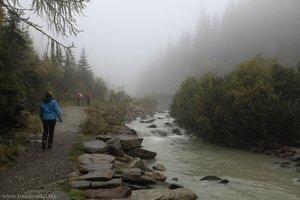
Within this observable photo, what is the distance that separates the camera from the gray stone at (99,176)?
38.0 ft

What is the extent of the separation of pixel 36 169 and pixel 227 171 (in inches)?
444

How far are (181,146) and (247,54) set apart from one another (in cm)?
12118

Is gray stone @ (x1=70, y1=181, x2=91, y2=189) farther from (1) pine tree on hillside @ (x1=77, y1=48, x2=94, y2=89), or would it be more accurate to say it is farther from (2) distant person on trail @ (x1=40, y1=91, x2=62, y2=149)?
(1) pine tree on hillside @ (x1=77, y1=48, x2=94, y2=89)

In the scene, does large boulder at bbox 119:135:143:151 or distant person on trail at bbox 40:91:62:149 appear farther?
large boulder at bbox 119:135:143:151

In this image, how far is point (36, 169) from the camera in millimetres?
12391

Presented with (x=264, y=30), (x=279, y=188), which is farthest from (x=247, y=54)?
(x=279, y=188)

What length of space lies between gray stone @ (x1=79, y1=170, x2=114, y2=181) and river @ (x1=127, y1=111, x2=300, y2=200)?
12.7 feet

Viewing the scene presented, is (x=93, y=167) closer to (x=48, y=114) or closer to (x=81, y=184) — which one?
(x=81, y=184)

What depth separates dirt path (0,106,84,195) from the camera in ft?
35.1

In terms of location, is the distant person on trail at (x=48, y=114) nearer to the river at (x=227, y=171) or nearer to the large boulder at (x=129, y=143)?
the large boulder at (x=129, y=143)

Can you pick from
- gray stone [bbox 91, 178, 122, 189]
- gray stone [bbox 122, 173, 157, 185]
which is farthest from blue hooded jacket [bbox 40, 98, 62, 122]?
gray stone [bbox 91, 178, 122, 189]

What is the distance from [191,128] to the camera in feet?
125

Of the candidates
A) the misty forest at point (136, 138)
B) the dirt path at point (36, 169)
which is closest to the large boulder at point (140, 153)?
the misty forest at point (136, 138)

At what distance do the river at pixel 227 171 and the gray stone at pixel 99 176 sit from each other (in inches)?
152
